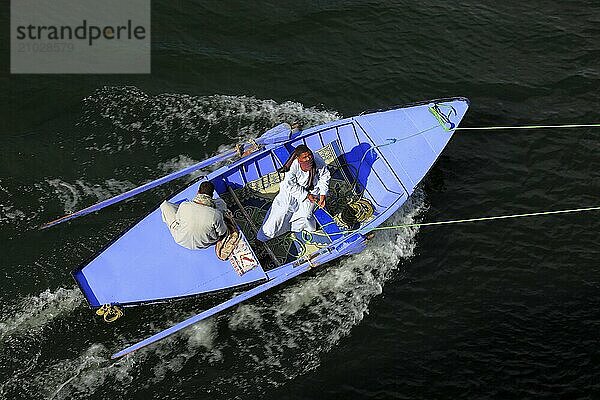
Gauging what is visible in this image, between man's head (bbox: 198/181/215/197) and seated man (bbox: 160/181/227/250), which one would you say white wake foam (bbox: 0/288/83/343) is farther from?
man's head (bbox: 198/181/215/197)

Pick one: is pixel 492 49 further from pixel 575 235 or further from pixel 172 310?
pixel 172 310

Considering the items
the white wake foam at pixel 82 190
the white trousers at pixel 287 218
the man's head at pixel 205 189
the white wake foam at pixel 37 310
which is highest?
the man's head at pixel 205 189

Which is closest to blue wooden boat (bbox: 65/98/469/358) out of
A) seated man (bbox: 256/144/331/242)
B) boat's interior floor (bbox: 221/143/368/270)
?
boat's interior floor (bbox: 221/143/368/270)

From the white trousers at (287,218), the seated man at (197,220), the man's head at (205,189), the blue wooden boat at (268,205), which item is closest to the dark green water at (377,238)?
the blue wooden boat at (268,205)

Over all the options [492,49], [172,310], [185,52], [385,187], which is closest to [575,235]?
[385,187]

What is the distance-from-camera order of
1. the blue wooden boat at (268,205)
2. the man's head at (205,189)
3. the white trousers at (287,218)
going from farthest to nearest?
the white trousers at (287,218), the blue wooden boat at (268,205), the man's head at (205,189)

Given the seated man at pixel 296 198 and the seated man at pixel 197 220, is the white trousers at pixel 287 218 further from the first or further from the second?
the seated man at pixel 197 220

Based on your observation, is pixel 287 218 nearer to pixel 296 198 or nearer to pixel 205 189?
pixel 296 198
